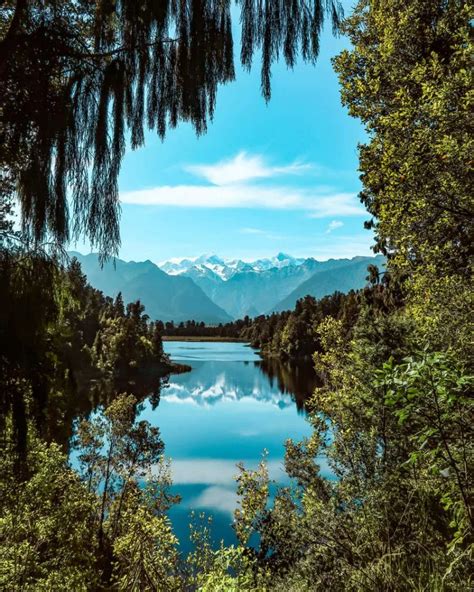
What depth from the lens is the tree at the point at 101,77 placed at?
2717 millimetres

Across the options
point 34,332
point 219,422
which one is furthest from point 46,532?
point 219,422

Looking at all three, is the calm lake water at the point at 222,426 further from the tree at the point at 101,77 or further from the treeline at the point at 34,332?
the tree at the point at 101,77

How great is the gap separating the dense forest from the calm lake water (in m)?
7.18

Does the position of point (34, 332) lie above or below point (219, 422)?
above

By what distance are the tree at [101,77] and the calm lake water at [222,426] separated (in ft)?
44.5

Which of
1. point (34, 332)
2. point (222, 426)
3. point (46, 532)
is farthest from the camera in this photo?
point (222, 426)

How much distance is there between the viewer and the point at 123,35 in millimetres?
3066

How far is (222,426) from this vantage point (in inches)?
2117

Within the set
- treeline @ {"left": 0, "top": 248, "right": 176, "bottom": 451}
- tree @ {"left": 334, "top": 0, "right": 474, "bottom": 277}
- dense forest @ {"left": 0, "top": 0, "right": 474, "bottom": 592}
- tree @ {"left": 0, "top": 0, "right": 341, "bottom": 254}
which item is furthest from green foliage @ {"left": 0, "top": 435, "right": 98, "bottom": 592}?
tree @ {"left": 334, "top": 0, "right": 474, "bottom": 277}

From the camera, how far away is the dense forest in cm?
272

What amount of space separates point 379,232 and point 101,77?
18.9 ft

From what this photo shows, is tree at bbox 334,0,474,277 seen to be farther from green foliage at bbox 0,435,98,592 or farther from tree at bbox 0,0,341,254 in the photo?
green foliage at bbox 0,435,98,592

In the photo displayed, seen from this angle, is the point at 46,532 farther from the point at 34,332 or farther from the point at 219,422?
the point at 219,422

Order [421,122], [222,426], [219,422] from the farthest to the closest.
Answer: [219,422]
[222,426]
[421,122]
